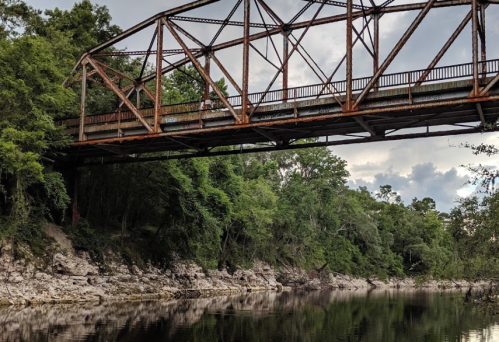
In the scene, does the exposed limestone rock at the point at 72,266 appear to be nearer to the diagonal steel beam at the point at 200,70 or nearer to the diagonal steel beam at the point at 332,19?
the diagonal steel beam at the point at 332,19

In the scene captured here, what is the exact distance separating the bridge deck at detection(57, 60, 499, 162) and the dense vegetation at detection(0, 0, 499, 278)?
3.75 metres

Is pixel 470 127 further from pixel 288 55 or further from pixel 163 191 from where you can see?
pixel 163 191

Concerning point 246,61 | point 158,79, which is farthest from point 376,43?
point 158,79

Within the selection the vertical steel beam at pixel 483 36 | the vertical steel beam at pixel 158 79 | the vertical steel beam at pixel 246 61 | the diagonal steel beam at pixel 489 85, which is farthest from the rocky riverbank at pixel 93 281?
the vertical steel beam at pixel 246 61

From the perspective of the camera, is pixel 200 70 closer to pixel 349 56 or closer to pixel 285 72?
pixel 285 72

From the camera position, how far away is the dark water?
69.8ft

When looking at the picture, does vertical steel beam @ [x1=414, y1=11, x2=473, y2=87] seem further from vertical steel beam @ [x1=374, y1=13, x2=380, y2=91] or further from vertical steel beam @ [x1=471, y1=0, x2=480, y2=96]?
vertical steel beam @ [x1=374, y1=13, x2=380, y2=91]

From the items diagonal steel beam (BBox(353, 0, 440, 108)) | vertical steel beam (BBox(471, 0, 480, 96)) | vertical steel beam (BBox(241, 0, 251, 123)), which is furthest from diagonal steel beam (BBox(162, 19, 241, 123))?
vertical steel beam (BBox(471, 0, 480, 96))

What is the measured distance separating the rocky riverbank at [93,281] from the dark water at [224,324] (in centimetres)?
196

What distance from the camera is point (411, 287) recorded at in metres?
91.4

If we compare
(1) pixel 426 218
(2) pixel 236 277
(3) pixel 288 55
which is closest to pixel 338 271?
(2) pixel 236 277

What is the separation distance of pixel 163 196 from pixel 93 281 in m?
8.55

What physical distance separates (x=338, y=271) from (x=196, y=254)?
38237 millimetres

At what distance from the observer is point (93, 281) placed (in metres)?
34.5
